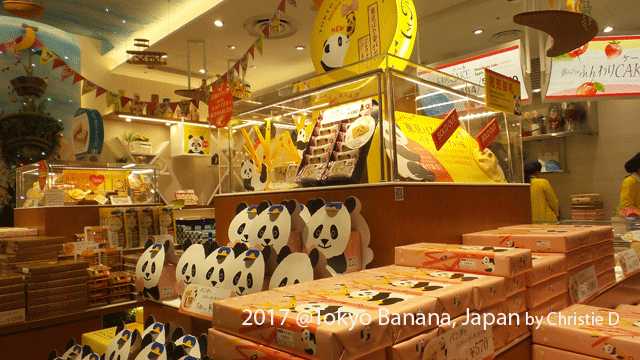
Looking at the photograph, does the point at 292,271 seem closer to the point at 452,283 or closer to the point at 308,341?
the point at 452,283

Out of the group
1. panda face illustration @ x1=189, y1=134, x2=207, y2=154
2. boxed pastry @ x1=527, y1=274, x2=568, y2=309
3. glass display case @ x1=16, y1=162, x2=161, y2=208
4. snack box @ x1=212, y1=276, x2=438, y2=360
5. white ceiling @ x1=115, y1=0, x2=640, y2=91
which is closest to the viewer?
snack box @ x1=212, y1=276, x2=438, y2=360

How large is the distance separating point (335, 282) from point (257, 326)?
1.18 feet

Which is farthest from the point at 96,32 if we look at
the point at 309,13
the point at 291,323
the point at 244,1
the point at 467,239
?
the point at 291,323

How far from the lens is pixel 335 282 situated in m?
1.23

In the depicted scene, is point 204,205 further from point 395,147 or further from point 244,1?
point 395,147

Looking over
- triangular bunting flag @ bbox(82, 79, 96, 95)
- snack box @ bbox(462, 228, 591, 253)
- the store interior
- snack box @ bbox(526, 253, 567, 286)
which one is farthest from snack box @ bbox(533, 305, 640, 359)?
triangular bunting flag @ bbox(82, 79, 96, 95)

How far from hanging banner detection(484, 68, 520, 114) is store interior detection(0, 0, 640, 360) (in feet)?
0.04

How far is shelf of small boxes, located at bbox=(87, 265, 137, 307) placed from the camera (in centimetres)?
272

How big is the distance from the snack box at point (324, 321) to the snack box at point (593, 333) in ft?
1.64

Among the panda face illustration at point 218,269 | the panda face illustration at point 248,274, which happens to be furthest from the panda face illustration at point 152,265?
the panda face illustration at point 248,274

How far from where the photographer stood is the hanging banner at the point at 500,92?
2182mm

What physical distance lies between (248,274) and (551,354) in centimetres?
99

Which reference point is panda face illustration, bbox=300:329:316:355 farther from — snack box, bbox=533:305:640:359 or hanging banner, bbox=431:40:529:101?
hanging banner, bbox=431:40:529:101

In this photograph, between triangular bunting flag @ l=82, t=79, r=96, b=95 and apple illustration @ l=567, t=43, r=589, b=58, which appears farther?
triangular bunting flag @ l=82, t=79, r=96, b=95
